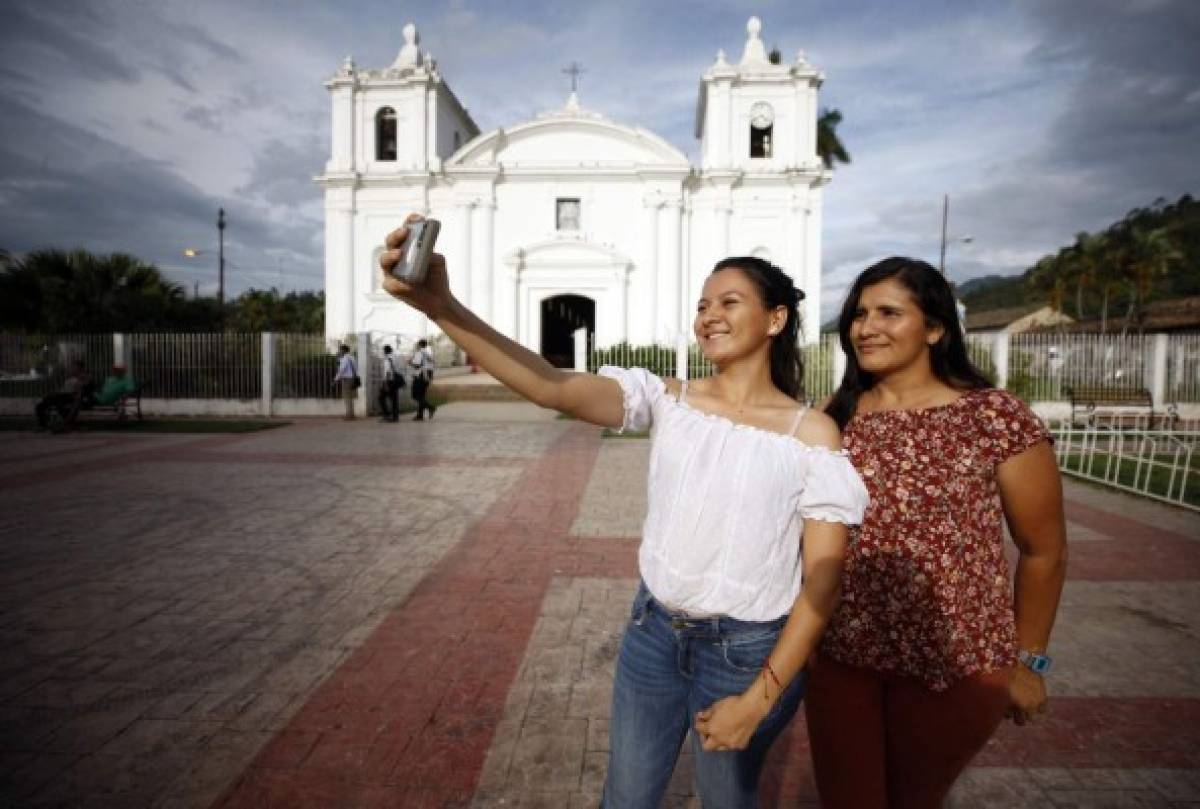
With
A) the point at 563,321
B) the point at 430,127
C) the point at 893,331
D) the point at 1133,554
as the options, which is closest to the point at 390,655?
the point at 893,331

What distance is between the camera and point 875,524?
1775 millimetres

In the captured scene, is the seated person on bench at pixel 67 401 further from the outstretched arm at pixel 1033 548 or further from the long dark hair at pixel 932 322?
the outstretched arm at pixel 1033 548

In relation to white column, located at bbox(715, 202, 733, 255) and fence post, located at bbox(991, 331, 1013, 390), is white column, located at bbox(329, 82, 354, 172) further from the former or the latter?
fence post, located at bbox(991, 331, 1013, 390)

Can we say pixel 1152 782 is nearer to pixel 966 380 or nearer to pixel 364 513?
pixel 966 380

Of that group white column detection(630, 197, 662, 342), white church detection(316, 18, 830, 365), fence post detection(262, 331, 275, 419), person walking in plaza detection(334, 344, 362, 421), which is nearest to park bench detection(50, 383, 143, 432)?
fence post detection(262, 331, 275, 419)

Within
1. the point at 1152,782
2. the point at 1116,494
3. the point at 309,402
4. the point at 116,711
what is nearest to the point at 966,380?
the point at 1152,782

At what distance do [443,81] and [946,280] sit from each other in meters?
31.9

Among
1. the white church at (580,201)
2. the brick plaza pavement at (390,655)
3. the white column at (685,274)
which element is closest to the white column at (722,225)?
the white church at (580,201)

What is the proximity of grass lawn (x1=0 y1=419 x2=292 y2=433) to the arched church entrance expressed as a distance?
49.2 feet

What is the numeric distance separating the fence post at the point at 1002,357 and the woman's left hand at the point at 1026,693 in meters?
16.5

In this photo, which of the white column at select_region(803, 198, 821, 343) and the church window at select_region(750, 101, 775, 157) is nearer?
the white column at select_region(803, 198, 821, 343)

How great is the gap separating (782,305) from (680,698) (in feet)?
3.25

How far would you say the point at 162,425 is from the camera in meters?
14.7

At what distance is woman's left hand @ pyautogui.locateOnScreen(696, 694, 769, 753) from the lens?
Result: 5.02 ft
